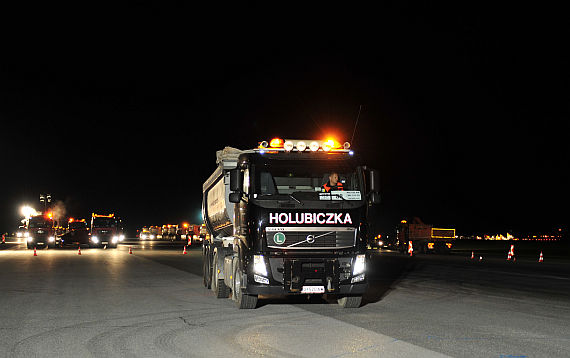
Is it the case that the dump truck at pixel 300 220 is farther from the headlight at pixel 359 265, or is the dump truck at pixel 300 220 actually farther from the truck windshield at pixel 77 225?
the truck windshield at pixel 77 225

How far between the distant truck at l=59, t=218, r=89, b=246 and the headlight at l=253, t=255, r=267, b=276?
47.4m

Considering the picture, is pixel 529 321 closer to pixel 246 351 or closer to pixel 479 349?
pixel 479 349

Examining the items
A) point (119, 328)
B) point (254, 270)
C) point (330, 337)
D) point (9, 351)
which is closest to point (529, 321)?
point (330, 337)

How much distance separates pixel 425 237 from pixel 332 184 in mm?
33668

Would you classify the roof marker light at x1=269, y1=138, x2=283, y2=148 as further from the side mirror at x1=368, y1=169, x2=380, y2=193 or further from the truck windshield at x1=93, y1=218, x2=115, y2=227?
the truck windshield at x1=93, y1=218, x2=115, y2=227

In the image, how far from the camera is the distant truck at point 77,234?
56.7 m

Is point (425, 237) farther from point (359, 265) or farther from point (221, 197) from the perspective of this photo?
point (359, 265)

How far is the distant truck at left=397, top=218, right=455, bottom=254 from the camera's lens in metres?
43.8

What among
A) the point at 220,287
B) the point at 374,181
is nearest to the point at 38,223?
the point at 220,287

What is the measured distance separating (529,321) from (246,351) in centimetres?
541

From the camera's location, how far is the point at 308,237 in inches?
463

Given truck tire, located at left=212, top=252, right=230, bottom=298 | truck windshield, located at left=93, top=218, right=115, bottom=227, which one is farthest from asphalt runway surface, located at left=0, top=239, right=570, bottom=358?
truck windshield, located at left=93, top=218, right=115, bottom=227

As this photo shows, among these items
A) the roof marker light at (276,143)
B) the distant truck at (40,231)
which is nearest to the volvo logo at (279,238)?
the roof marker light at (276,143)

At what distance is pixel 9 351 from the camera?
8164mm
